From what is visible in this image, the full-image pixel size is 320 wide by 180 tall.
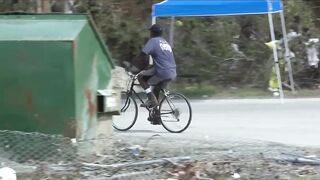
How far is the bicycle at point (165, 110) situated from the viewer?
35.0 feet

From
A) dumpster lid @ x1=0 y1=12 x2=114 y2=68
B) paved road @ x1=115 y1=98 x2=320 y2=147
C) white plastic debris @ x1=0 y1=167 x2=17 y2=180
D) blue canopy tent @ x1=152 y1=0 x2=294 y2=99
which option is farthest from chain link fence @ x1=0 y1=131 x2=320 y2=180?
blue canopy tent @ x1=152 y1=0 x2=294 y2=99

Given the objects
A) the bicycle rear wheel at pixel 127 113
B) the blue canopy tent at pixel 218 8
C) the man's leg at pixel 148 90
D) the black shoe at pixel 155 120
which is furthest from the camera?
the blue canopy tent at pixel 218 8

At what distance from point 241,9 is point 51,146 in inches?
352

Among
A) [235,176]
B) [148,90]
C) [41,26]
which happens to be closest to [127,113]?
[148,90]

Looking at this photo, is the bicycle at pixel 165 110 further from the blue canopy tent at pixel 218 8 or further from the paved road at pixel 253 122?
the blue canopy tent at pixel 218 8

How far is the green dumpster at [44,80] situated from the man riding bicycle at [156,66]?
3327mm

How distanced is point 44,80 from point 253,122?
5803mm

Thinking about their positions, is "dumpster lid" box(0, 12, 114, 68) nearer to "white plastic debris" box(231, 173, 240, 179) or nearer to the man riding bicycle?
"white plastic debris" box(231, 173, 240, 179)

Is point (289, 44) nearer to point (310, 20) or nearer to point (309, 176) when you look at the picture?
point (310, 20)

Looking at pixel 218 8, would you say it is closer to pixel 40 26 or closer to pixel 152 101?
pixel 152 101

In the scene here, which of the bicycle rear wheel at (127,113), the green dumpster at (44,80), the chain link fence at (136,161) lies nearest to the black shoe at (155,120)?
the bicycle rear wheel at (127,113)

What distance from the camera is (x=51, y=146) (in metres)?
6.87

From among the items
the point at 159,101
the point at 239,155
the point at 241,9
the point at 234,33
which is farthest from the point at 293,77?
the point at 239,155

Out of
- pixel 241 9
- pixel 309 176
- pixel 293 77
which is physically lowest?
pixel 293 77
